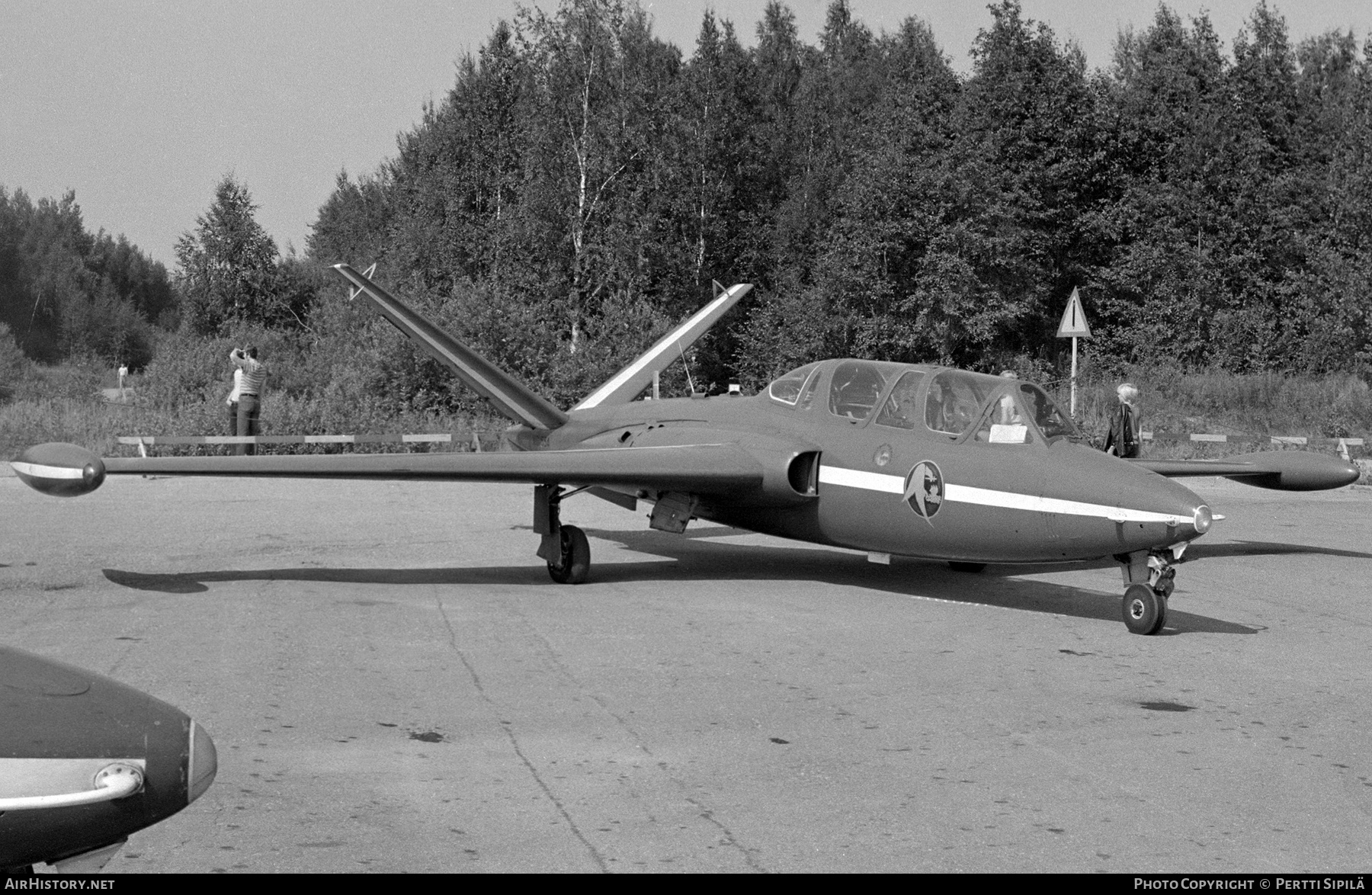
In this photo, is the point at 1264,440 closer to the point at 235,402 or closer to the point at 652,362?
the point at 652,362

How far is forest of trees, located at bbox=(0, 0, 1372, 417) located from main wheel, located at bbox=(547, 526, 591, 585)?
2261 centimetres

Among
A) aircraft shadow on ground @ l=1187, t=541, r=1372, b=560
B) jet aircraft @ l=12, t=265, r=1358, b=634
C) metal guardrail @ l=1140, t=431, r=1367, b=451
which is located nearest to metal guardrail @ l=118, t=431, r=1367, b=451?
metal guardrail @ l=1140, t=431, r=1367, b=451

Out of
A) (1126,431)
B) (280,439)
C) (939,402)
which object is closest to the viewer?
(939,402)

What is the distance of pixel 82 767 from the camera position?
9.95ft

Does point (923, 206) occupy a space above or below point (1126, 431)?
above

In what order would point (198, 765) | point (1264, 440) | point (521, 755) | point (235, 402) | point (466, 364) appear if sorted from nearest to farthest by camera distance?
point (198, 765) → point (521, 755) → point (466, 364) → point (235, 402) → point (1264, 440)

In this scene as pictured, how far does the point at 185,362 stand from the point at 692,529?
19731 mm

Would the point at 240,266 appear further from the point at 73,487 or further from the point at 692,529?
the point at 73,487

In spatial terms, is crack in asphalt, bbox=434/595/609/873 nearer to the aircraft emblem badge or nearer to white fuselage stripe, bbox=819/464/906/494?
white fuselage stripe, bbox=819/464/906/494

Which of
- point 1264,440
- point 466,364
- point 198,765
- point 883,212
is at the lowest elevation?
point 198,765

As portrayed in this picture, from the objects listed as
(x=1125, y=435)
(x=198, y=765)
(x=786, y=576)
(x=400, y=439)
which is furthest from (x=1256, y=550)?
(x=400, y=439)

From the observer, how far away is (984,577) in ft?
43.0

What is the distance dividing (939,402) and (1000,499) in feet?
4.23

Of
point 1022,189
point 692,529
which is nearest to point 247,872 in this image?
point 692,529
